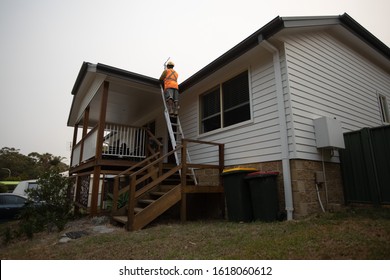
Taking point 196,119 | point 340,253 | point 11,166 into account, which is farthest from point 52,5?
point 11,166

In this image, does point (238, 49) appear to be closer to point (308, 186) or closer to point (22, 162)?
point (308, 186)

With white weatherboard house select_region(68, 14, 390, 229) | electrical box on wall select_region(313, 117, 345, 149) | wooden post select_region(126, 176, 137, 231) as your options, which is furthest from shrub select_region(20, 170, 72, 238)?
electrical box on wall select_region(313, 117, 345, 149)

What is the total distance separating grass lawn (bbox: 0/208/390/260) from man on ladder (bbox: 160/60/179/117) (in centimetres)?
391

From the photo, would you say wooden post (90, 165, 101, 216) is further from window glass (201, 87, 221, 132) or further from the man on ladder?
window glass (201, 87, 221, 132)

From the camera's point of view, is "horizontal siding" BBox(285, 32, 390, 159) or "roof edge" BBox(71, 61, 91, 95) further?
"roof edge" BBox(71, 61, 91, 95)

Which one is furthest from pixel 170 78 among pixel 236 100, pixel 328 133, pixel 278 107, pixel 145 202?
pixel 328 133

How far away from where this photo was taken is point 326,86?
598 centimetres

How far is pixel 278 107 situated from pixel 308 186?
1.87 meters

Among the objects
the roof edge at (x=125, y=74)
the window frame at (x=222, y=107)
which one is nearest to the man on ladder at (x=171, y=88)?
the roof edge at (x=125, y=74)

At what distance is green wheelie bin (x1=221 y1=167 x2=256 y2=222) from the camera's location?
15.5 feet

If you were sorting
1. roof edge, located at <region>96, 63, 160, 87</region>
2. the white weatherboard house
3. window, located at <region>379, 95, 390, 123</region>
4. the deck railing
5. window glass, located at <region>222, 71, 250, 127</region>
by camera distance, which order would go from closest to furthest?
the white weatherboard house, window glass, located at <region>222, 71, 250, 127</region>, roof edge, located at <region>96, 63, 160, 87</region>, the deck railing, window, located at <region>379, 95, 390, 123</region>

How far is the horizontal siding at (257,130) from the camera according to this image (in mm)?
5188

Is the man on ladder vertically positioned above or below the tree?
below

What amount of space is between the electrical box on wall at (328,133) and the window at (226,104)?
5.64 feet
